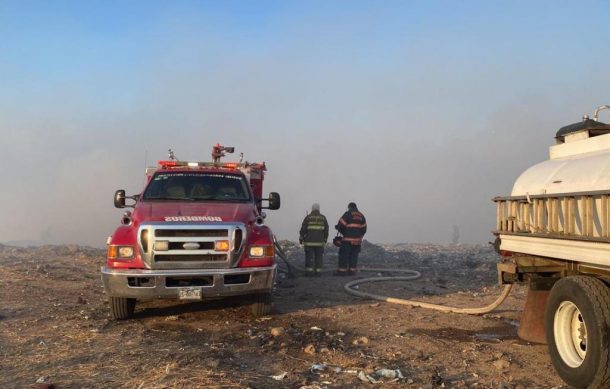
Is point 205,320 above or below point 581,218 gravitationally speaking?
below

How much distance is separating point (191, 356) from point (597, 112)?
18.2 ft

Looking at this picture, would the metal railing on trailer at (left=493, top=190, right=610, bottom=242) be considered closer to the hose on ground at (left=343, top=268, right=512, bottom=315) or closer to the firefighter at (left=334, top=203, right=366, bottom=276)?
the hose on ground at (left=343, top=268, right=512, bottom=315)

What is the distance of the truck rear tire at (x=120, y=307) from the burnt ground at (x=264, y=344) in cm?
12

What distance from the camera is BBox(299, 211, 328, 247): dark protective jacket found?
41.7 ft

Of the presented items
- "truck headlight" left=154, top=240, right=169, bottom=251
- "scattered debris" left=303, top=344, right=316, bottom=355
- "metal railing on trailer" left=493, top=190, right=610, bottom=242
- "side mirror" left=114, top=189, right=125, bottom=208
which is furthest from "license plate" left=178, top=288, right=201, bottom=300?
"metal railing on trailer" left=493, top=190, right=610, bottom=242

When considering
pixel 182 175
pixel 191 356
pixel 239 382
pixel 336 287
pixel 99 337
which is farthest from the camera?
pixel 336 287

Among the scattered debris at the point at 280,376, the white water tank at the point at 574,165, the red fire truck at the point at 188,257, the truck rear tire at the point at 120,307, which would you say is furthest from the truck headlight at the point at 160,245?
the white water tank at the point at 574,165

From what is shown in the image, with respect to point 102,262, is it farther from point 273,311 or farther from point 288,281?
point 273,311

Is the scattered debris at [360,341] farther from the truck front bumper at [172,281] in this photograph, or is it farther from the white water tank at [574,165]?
the white water tank at [574,165]

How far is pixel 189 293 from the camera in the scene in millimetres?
6258

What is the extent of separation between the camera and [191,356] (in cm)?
498

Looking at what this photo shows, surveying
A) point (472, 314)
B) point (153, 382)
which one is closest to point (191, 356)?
point (153, 382)

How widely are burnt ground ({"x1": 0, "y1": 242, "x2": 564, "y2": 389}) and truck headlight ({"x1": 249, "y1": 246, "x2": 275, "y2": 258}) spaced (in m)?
0.95

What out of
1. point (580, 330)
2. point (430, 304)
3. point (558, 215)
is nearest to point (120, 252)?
point (430, 304)
